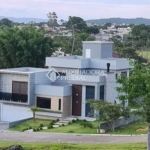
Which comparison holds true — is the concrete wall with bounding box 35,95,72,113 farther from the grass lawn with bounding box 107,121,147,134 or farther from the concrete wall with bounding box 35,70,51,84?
the grass lawn with bounding box 107,121,147,134

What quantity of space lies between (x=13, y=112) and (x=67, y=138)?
10.4 m

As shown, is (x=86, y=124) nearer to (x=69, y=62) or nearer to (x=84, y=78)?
(x=84, y=78)

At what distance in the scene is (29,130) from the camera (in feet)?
101

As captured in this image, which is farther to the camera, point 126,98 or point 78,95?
point 78,95

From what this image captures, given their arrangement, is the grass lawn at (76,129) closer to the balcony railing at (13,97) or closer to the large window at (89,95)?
the large window at (89,95)

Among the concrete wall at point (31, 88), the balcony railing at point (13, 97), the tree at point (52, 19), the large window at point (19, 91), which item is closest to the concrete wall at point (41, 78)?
the concrete wall at point (31, 88)

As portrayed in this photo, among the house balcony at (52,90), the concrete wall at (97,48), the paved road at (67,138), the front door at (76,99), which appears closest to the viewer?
the paved road at (67,138)

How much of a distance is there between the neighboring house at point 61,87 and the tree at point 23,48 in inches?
411

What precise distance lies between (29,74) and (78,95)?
3.79 meters

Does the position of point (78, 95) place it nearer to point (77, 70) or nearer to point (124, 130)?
point (77, 70)

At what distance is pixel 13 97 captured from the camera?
1427 inches

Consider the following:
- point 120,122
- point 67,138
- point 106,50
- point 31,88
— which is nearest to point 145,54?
point 106,50

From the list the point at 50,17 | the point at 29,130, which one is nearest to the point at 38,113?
the point at 29,130

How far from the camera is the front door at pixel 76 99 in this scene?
114 ft
